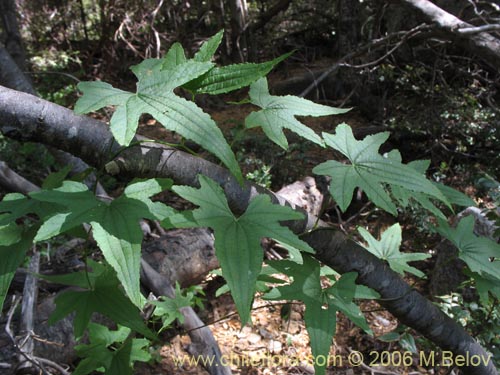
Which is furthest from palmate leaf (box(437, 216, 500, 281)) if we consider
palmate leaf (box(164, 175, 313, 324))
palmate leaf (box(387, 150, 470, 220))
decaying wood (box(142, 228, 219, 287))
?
decaying wood (box(142, 228, 219, 287))

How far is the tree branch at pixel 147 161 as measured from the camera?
82 cm

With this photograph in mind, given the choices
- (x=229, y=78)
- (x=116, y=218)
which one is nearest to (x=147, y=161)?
(x=116, y=218)

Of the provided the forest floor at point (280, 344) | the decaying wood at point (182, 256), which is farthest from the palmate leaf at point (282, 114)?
the decaying wood at point (182, 256)

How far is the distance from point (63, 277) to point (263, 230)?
2.68ft

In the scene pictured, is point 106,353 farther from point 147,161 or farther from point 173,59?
point 173,59

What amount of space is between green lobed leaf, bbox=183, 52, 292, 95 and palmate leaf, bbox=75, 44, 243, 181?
0.20ft

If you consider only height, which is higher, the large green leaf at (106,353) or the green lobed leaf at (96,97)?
the green lobed leaf at (96,97)

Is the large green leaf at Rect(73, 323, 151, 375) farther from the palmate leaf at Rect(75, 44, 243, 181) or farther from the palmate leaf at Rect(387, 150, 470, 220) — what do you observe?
the palmate leaf at Rect(387, 150, 470, 220)

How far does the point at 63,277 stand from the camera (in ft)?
4.26

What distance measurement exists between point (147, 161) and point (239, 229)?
0.26 meters

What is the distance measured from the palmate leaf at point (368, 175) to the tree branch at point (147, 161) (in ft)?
0.44

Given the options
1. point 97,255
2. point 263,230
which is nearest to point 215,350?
point 97,255

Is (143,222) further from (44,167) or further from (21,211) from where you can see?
(21,211)

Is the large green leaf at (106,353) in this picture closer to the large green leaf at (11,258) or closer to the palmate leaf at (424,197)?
the large green leaf at (11,258)
